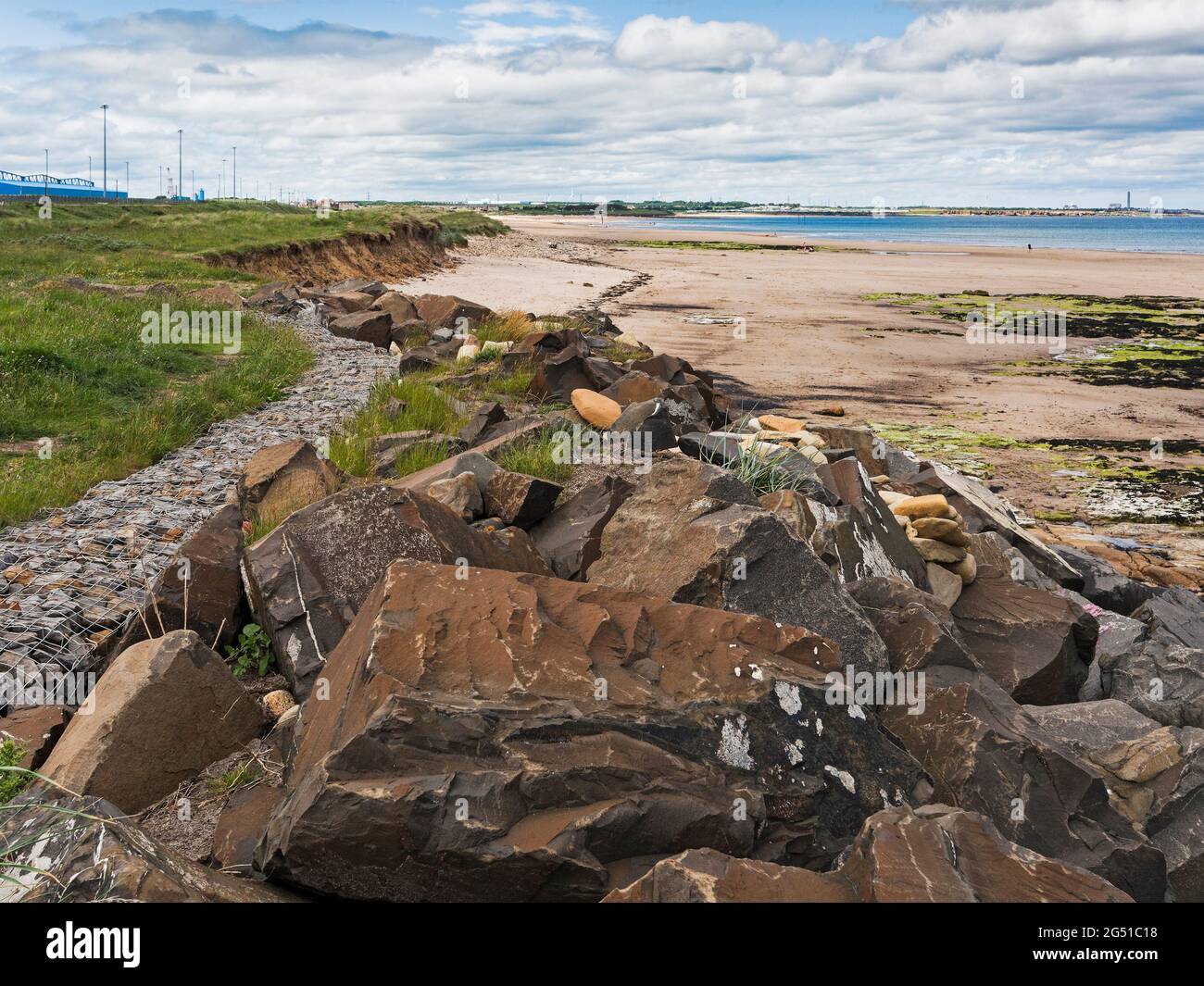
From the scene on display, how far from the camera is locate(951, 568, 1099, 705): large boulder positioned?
6379 millimetres

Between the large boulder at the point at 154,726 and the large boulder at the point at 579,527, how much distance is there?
7.20ft

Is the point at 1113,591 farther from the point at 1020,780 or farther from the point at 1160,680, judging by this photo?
the point at 1020,780

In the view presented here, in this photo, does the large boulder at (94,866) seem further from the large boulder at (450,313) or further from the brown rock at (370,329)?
the large boulder at (450,313)

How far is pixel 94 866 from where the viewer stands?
3.09m

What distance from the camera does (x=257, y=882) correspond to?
11.4ft

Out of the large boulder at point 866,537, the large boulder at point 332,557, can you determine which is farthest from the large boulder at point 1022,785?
the large boulder at point 332,557

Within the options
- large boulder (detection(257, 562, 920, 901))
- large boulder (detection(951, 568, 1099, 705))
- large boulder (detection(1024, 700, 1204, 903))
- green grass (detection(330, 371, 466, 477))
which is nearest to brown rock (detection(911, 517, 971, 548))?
large boulder (detection(951, 568, 1099, 705))

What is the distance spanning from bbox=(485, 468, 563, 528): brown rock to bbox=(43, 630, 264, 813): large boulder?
2.51 meters

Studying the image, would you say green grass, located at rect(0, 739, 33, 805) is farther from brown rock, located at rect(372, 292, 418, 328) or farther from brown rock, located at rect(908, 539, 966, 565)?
brown rock, located at rect(372, 292, 418, 328)

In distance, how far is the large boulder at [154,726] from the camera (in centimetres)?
416

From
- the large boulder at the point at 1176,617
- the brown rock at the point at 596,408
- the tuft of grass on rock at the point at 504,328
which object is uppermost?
the tuft of grass on rock at the point at 504,328

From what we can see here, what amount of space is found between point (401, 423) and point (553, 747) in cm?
751

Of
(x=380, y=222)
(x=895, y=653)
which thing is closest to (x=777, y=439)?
(x=895, y=653)

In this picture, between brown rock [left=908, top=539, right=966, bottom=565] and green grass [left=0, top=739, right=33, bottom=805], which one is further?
brown rock [left=908, top=539, right=966, bottom=565]
